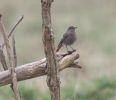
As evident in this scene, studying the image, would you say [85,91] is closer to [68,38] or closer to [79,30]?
[68,38]

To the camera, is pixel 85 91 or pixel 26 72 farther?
pixel 85 91

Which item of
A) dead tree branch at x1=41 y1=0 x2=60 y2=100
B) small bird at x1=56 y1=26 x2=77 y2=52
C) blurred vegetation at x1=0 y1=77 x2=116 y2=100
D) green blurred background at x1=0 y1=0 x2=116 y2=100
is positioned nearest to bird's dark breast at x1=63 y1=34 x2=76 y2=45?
small bird at x1=56 y1=26 x2=77 y2=52

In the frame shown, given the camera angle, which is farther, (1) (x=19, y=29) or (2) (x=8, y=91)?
(1) (x=19, y=29)

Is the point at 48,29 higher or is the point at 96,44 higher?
the point at 48,29

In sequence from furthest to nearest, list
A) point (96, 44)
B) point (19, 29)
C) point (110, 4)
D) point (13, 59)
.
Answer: point (110, 4) → point (19, 29) → point (96, 44) → point (13, 59)

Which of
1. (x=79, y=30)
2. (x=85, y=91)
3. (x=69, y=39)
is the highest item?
(x=69, y=39)

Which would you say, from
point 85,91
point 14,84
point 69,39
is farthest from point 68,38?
point 85,91

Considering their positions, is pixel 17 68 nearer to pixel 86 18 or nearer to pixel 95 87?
pixel 95 87

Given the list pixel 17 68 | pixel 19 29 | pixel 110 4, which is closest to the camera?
pixel 17 68

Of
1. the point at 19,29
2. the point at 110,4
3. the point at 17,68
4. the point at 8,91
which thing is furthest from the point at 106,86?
the point at 110,4

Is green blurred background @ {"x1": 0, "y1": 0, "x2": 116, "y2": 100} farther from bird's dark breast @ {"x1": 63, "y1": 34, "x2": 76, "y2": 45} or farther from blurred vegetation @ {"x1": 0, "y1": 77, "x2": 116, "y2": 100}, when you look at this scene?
bird's dark breast @ {"x1": 63, "y1": 34, "x2": 76, "y2": 45}

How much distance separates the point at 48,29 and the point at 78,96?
223cm

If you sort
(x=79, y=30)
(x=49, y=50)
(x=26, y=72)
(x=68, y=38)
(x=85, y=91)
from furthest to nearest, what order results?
(x=79, y=30) → (x=85, y=91) → (x=68, y=38) → (x=26, y=72) → (x=49, y=50)

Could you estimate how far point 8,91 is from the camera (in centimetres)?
369
